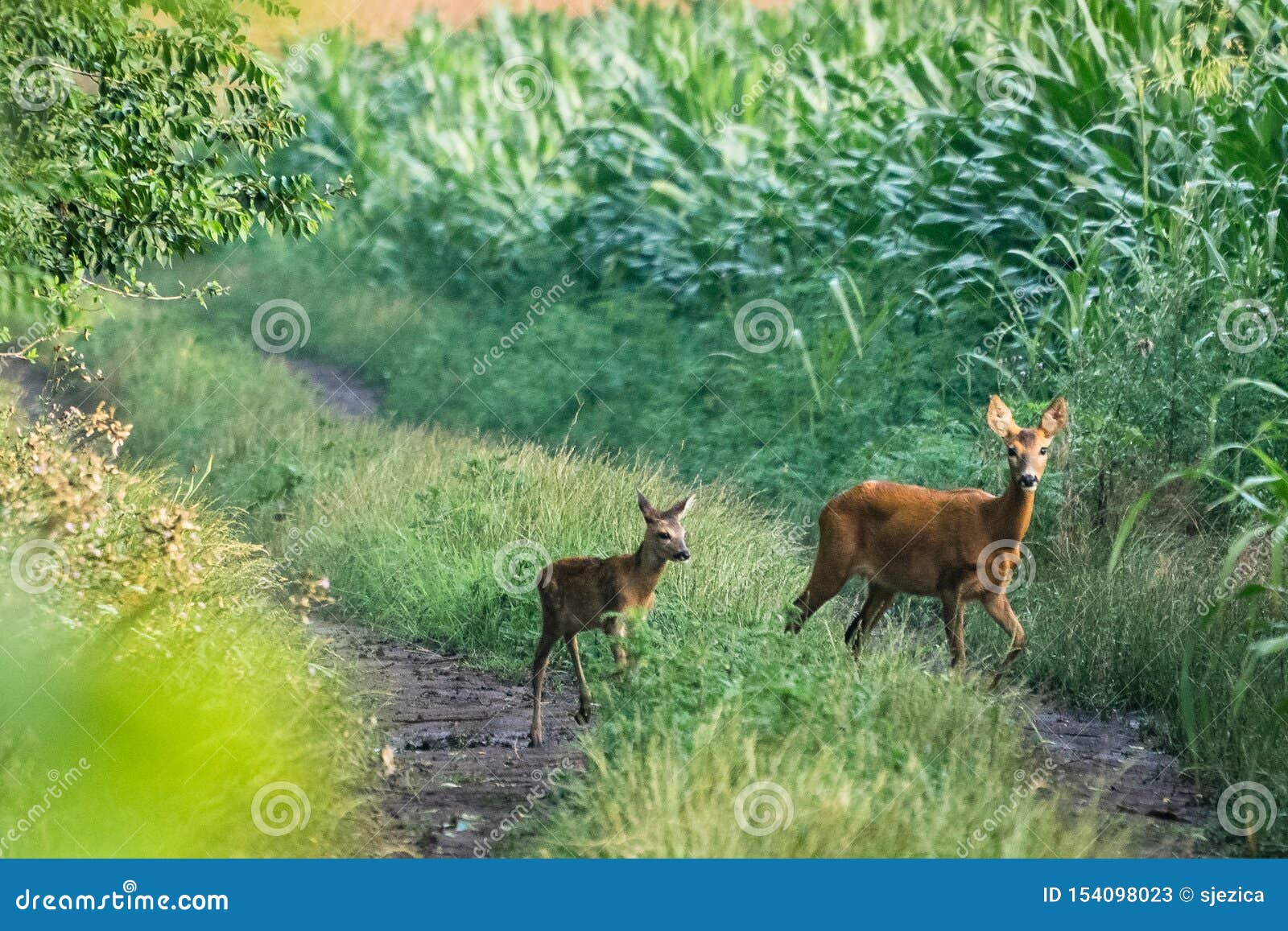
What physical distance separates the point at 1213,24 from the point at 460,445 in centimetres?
646

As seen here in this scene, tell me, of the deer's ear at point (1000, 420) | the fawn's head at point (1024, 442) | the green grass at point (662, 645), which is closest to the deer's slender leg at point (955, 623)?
the green grass at point (662, 645)

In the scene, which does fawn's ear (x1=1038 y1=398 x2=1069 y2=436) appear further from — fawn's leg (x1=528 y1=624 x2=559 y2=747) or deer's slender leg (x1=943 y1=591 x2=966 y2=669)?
fawn's leg (x1=528 y1=624 x2=559 y2=747)

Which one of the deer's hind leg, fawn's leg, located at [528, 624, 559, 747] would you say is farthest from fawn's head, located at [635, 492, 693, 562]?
the deer's hind leg

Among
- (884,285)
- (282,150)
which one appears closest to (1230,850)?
(884,285)

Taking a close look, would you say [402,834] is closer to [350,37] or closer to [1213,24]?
[1213,24]

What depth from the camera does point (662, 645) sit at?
7844 millimetres

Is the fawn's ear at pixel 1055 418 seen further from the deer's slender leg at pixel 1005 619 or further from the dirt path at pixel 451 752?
the dirt path at pixel 451 752

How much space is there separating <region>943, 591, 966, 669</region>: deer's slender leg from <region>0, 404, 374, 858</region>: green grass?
109 inches

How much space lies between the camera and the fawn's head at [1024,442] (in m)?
6.80

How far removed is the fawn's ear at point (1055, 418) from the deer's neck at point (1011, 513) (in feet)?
1.02

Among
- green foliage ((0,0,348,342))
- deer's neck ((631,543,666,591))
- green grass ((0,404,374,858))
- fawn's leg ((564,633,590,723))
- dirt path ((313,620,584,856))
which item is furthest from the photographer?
fawn's leg ((564,633,590,723))

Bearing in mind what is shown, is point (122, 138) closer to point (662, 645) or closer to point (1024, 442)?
point (662, 645)

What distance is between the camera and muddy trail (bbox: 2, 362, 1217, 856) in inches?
246

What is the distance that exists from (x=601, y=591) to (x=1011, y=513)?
1.92 meters
